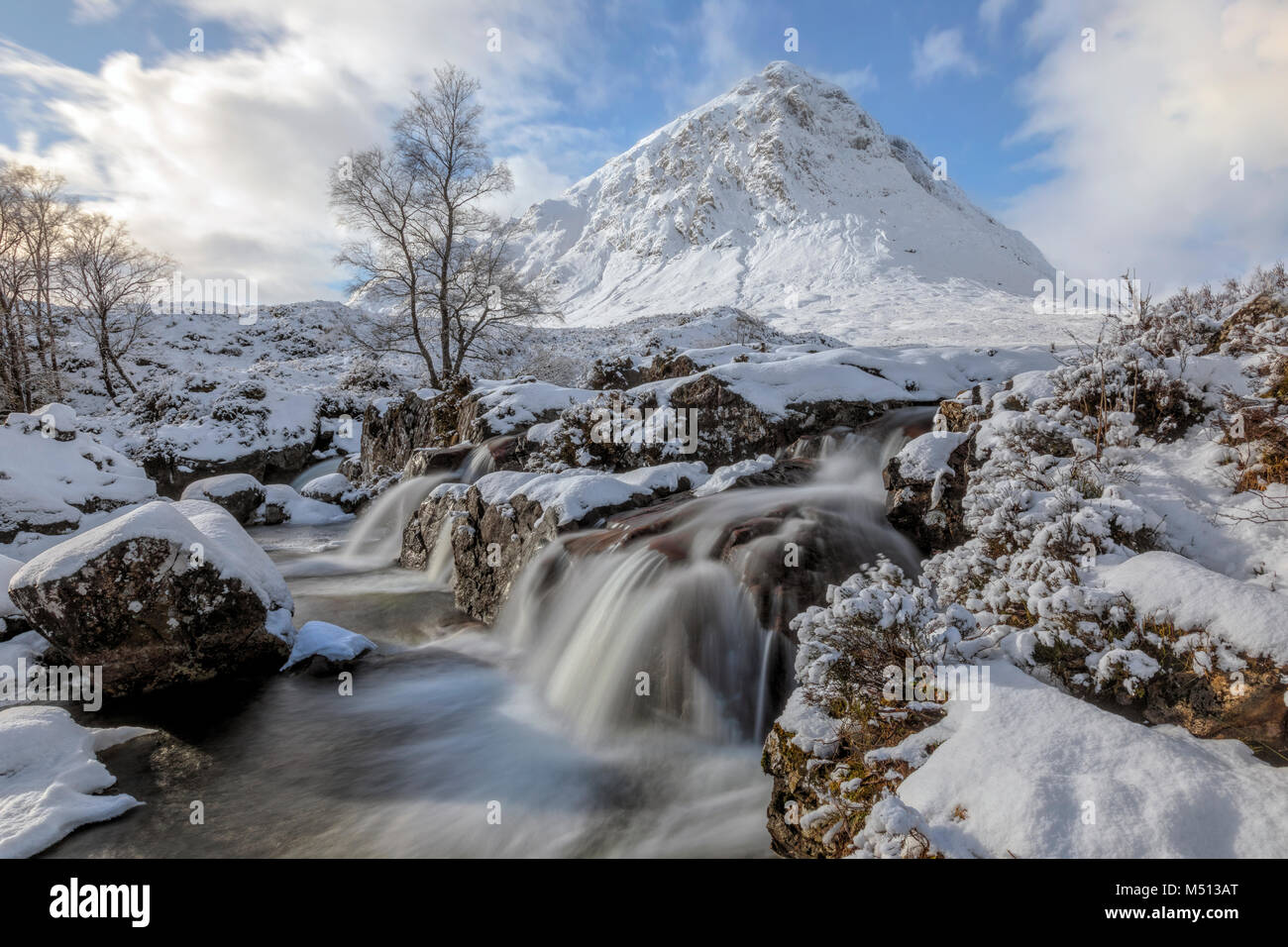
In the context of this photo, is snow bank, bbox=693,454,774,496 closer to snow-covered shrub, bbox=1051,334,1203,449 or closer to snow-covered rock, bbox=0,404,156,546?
snow-covered shrub, bbox=1051,334,1203,449

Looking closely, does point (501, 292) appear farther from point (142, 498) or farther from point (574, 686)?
point (574, 686)

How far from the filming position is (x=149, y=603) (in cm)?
651

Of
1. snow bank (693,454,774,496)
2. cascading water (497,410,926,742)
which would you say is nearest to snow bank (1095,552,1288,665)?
cascading water (497,410,926,742)

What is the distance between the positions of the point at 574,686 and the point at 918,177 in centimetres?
11130

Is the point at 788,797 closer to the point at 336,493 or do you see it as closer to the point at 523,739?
the point at 523,739

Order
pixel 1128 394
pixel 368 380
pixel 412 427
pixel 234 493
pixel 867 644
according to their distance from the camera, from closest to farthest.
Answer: pixel 867 644, pixel 1128 394, pixel 234 493, pixel 412 427, pixel 368 380

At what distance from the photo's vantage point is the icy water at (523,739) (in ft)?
15.0

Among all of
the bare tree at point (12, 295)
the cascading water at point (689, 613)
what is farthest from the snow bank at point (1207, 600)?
the bare tree at point (12, 295)

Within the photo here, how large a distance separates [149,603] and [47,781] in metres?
2.13

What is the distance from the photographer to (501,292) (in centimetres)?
1977

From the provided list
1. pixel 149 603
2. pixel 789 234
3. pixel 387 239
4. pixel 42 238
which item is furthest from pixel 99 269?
pixel 789 234

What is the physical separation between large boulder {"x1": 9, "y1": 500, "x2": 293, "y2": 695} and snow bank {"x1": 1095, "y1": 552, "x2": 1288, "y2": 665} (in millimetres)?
8886

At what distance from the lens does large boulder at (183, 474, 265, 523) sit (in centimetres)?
1670
